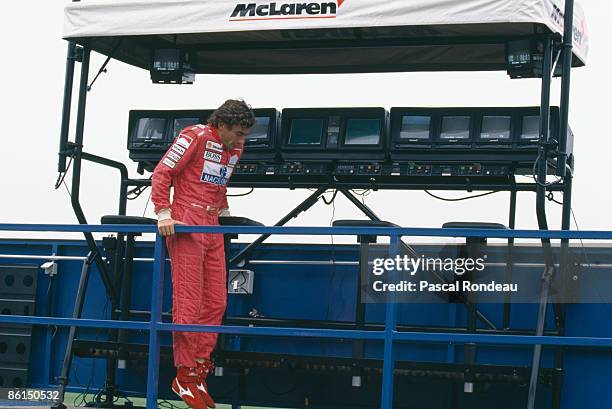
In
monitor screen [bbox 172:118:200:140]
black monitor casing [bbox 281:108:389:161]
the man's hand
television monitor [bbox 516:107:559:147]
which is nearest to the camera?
the man's hand

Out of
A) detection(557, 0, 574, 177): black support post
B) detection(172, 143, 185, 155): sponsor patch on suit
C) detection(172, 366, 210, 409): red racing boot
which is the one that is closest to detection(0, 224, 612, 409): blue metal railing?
detection(172, 366, 210, 409): red racing boot

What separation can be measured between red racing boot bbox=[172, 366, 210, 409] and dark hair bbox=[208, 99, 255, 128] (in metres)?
1.62

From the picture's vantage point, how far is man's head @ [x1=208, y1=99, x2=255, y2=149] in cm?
764

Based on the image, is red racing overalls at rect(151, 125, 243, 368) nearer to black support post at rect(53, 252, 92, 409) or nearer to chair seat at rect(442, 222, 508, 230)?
black support post at rect(53, 252, 92, 409)

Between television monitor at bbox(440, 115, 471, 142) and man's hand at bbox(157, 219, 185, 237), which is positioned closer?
man's hand at bbox(157, 219, 185, 237)

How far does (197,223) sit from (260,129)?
60.7 inches

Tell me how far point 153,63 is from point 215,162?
1.88m

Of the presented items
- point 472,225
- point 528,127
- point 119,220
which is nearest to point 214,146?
point 119,220

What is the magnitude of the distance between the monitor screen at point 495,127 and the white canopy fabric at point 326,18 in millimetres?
594

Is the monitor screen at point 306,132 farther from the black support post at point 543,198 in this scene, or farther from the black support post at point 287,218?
the black support post at point 543,198

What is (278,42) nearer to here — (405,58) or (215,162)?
(405,58)

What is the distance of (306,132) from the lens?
8.93m

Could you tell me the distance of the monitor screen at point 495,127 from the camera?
27.5ft

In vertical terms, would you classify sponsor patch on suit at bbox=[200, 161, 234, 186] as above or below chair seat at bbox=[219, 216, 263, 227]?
above
